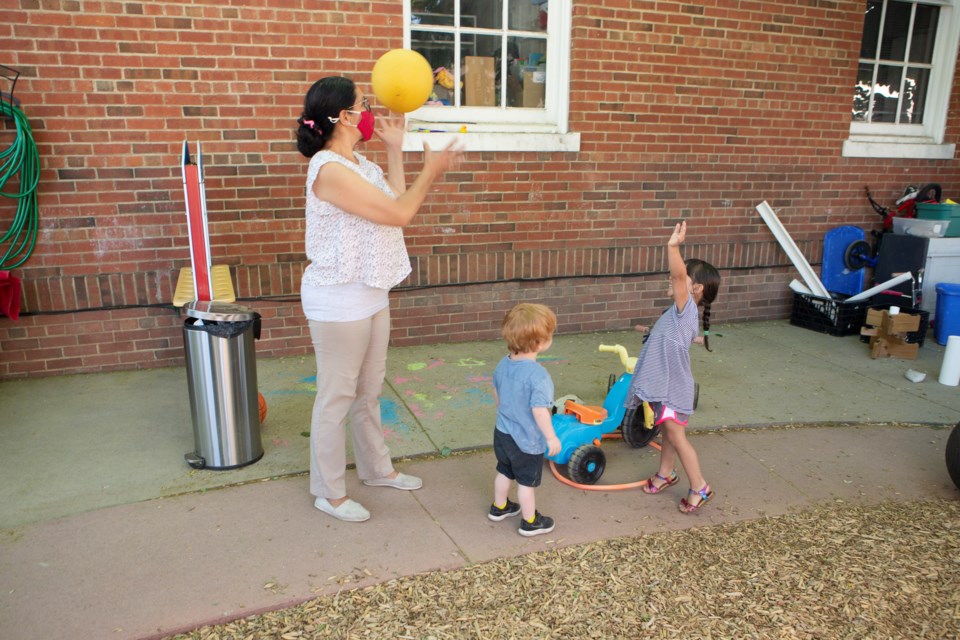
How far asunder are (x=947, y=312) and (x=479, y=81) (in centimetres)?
485

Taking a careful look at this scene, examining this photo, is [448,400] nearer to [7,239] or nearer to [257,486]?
[257,486]

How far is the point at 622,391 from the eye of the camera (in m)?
3.98

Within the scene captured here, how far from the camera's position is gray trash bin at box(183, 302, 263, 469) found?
3564mm

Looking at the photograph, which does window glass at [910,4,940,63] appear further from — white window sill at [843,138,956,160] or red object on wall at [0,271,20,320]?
red object on wall at [0,271,20,320]

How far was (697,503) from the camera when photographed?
3.46 m

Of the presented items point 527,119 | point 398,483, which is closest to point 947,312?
point 527,119

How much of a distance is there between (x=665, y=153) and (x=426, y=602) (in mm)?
5036

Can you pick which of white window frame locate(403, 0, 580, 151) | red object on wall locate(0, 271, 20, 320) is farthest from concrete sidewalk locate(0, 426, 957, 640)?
white window frame locate(403, 0, 580, 151)

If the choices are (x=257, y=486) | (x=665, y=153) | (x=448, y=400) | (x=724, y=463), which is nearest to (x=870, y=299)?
(x=665, y=153)

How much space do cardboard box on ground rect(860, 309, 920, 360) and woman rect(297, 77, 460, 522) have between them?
186 inches

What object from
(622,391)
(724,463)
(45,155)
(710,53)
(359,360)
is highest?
(710,53)

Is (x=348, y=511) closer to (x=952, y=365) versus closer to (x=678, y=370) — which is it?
(x=678, y=370)

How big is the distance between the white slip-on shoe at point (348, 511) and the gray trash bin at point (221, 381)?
73 centimetres

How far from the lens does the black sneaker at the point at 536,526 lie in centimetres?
320
